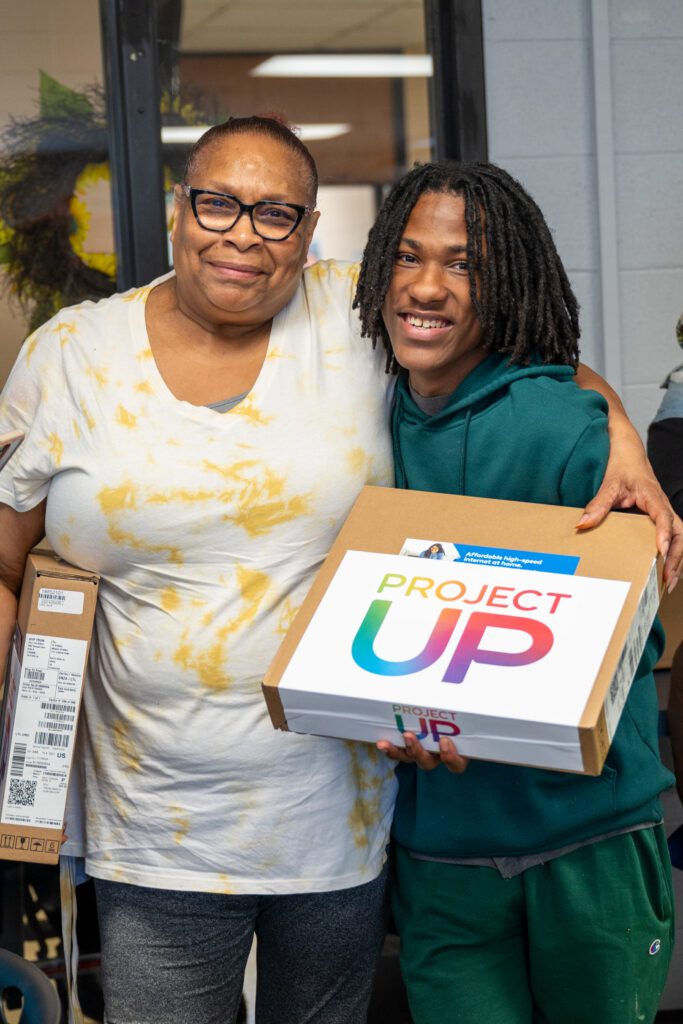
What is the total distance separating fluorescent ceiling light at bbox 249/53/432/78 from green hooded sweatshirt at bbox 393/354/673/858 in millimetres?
1449

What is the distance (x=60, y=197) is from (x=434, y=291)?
1.42 meters

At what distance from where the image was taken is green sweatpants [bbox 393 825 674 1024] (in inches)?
59.9

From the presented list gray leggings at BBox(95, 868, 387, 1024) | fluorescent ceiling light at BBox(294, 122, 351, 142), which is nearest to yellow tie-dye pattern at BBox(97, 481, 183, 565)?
gray leggings at BBox(95, 868, 387, 1024)

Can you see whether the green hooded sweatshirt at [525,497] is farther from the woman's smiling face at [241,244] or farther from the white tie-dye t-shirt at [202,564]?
the woman's smiling face at [241,244]

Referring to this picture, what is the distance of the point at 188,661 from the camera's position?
1.58 m

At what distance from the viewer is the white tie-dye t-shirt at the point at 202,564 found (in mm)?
1577

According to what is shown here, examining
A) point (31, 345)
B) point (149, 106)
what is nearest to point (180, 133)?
point (149, 106)

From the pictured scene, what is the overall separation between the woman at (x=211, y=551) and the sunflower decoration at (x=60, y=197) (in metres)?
1.06

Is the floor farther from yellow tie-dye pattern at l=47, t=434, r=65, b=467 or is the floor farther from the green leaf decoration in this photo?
the green leaf decoration

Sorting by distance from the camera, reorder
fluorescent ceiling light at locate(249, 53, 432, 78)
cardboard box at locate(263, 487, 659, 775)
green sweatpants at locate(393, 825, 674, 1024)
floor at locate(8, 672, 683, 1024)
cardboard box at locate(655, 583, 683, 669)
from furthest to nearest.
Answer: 1. fluorescent ceiling light at locate(249, 53, 432, 78)
2. floor at locate(8, 672, 683, 1024)
3. cardboard box at locate(655, 583, 683, 669)
4. green sweatpants at locate(393, 825, 674, 1024)
5. cardboard box at locate(263, 487, 659, 775)

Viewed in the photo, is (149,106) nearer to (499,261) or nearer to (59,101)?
(59,101)

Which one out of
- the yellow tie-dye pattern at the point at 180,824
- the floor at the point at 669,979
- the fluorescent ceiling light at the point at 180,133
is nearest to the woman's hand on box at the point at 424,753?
the yellow tie-dye pattern at the point at 180,824

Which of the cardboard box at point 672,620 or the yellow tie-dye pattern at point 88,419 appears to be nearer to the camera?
the yellow tie-dye pattern at point 88,419

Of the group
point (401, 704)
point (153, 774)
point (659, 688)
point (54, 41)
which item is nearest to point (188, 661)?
point (153, 774)
